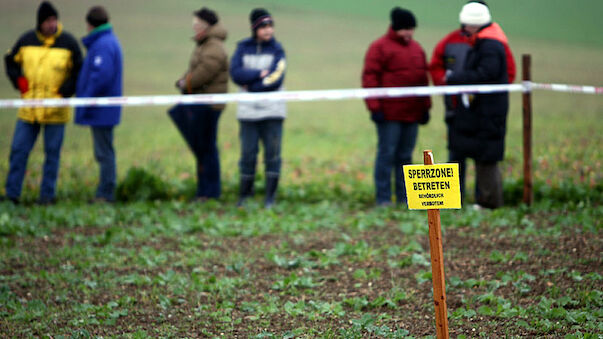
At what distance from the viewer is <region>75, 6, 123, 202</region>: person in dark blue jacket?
8.08 meters

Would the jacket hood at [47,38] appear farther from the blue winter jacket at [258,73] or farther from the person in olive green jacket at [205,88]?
the blue winter jacket at [258,73]

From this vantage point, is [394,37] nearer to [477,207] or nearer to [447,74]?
[447,74]

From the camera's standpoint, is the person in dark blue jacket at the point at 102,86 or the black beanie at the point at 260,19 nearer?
the black beanie at the point at 260,19

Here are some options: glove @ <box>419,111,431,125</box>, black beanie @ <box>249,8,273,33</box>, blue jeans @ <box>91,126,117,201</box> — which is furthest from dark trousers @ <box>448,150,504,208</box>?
blue jeans @ <box>91,126,117,201</box>

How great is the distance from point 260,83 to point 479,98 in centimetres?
243

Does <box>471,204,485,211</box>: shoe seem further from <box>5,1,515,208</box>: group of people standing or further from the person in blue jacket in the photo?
the person in blue jacket

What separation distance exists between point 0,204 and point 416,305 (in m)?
5.58

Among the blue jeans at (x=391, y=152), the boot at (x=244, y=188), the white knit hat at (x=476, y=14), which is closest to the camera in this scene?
the white knit hat at (x=476, y=14)

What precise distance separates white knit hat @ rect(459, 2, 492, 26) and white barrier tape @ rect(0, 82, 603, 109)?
0.65m

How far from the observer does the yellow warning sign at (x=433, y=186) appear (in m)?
3.44

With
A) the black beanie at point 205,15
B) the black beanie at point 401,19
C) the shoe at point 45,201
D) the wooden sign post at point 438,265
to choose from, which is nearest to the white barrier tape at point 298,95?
the black beanie at point 401,19

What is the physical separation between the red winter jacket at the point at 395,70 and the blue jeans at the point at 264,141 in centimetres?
113

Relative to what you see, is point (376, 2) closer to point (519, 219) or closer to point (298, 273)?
point (519, 219)

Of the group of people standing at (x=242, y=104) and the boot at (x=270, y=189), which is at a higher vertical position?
the group of people standing at (x=242, y=104)
